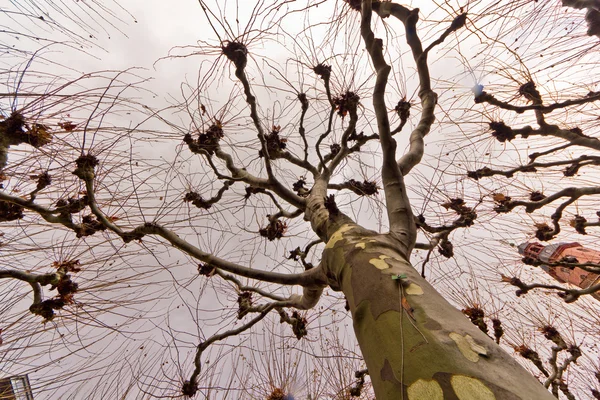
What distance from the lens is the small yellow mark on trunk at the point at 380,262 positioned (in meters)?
1.51

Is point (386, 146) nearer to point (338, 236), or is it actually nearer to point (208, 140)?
point (338, 236)

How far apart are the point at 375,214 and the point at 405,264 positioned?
2888mm

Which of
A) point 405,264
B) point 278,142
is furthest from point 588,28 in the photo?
point 278,142

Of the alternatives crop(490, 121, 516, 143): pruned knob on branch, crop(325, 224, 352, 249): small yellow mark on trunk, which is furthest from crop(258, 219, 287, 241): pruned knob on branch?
crop(490, 121, 516, 143): pruned knob on branch

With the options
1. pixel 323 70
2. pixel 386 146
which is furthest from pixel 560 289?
pixel 323 70

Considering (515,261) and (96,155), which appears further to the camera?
(515,261)

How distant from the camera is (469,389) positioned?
0.83 metres

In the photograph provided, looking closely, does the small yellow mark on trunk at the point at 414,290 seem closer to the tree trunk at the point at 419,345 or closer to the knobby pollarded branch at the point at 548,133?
the tree trunk at the point at 419,345

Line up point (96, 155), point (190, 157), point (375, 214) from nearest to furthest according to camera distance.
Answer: point (96, 155), point (190, 157), point (375, 214)

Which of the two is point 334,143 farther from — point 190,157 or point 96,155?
point 96,155

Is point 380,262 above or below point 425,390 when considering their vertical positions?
above

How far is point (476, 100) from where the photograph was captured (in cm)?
334

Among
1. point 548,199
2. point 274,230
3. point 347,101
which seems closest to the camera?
point 548,199

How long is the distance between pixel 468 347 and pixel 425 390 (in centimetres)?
21
